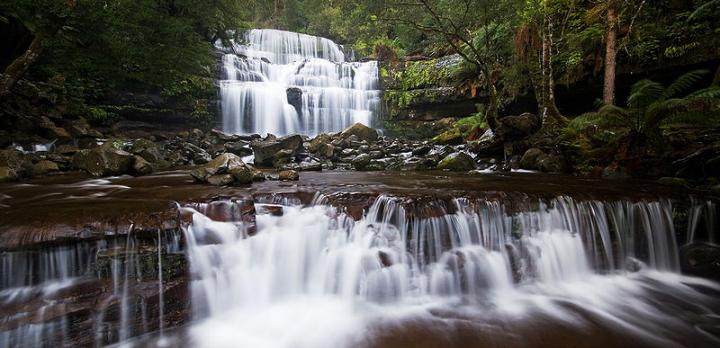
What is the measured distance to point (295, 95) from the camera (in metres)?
17.0

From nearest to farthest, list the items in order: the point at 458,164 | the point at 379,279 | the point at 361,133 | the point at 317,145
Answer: the point at 379,279 → the point at 458,164 → the point at 317,145 → the point at 361,133

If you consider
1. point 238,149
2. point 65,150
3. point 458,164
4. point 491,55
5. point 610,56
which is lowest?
point 458,164

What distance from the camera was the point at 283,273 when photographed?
4281 mm

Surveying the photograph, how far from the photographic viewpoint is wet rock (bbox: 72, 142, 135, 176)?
23.1 feet

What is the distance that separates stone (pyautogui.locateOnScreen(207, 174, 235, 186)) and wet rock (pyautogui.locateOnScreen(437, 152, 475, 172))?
5425 millimetres

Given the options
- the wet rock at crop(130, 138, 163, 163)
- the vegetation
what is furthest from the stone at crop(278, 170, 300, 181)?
the vegetation

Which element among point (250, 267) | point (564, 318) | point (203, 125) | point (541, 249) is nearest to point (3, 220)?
point (250, 267)

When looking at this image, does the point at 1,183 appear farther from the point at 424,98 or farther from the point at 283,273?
the point at 424,98

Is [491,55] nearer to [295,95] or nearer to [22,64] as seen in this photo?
[295,95]

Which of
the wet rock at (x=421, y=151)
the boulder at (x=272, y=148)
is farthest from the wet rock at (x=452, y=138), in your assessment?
the boulder at (x=272, y=148)

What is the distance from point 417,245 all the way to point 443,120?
1306cm

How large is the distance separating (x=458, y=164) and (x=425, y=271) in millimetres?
5151

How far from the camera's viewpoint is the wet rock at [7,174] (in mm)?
6258

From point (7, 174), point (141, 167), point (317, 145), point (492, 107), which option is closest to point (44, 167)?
point (7, 174)
